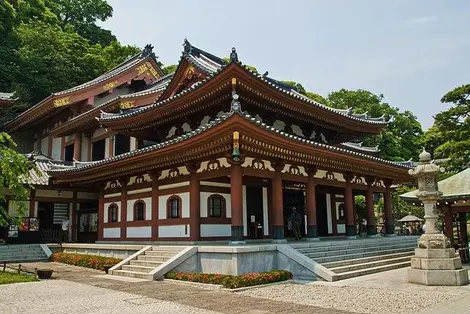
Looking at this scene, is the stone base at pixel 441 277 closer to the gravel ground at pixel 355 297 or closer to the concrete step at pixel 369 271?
the gravel ground at pixel 355 297

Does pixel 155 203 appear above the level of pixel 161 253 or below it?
above

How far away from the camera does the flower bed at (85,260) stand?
54.1 ft

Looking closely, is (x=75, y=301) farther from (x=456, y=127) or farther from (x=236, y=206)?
(x=456, y=127)

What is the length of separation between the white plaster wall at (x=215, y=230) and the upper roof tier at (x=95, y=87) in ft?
47.3

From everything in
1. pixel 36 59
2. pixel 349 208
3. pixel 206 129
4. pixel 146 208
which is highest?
pixel 36 59

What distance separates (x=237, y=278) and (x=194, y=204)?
433cm

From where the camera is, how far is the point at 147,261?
590 inches

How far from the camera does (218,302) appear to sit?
9.62 meters

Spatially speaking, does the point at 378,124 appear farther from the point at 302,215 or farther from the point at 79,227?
the point at 79,227

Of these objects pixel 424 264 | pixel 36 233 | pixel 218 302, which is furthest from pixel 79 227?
pixel 424 264

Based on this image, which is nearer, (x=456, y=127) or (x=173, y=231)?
(x=173, y=231)

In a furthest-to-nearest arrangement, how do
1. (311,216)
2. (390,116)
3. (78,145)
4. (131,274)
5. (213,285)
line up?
(390,116)
(78,145)
(311,216)
(131,274)
(213,285)

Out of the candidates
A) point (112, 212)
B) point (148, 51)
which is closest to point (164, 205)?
point (112, 212)

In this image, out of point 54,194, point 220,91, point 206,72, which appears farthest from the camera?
point 54,194
